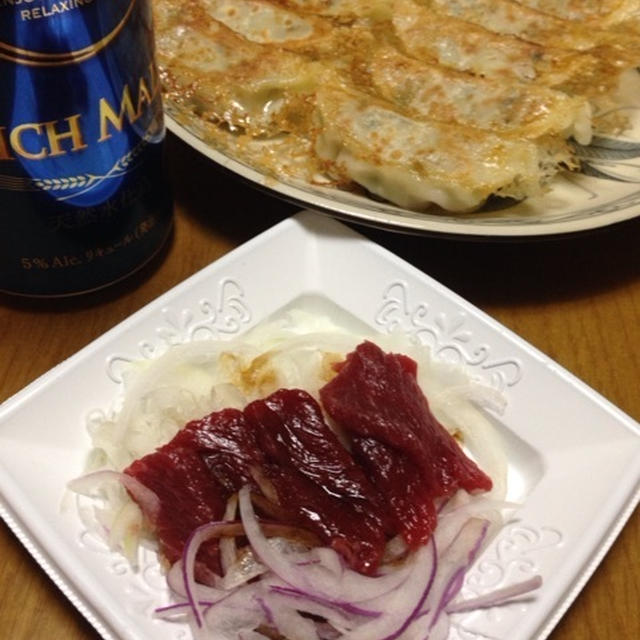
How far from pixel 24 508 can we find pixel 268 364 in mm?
303

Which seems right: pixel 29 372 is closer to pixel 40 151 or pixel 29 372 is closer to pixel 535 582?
pixel 40 151

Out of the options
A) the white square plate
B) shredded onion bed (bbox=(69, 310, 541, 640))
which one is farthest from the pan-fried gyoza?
shredded onion bed (bbox=(69, 310, 541, 640))

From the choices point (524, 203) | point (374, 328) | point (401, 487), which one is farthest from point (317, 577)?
point (524, 203)

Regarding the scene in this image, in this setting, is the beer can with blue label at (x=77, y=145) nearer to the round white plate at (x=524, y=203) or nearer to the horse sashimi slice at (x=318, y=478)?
the round white plate at (x=524, y=203)

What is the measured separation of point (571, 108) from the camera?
1260mm

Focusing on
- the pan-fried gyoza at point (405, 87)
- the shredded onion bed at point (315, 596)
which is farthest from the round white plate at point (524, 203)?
the shredded onion bed at point (315, 596)

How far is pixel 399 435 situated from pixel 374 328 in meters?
0.22

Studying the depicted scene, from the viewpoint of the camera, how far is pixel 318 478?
0.80 m

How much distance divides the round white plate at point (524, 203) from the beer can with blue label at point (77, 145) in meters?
0.15

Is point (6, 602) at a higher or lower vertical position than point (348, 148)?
lower

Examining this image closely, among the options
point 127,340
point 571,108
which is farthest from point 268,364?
point 571,108

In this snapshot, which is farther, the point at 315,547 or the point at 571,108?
the point at 571,108

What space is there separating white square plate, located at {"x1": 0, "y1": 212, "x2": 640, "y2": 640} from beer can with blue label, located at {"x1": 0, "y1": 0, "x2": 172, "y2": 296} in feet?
0.36

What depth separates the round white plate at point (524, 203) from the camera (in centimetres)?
105
